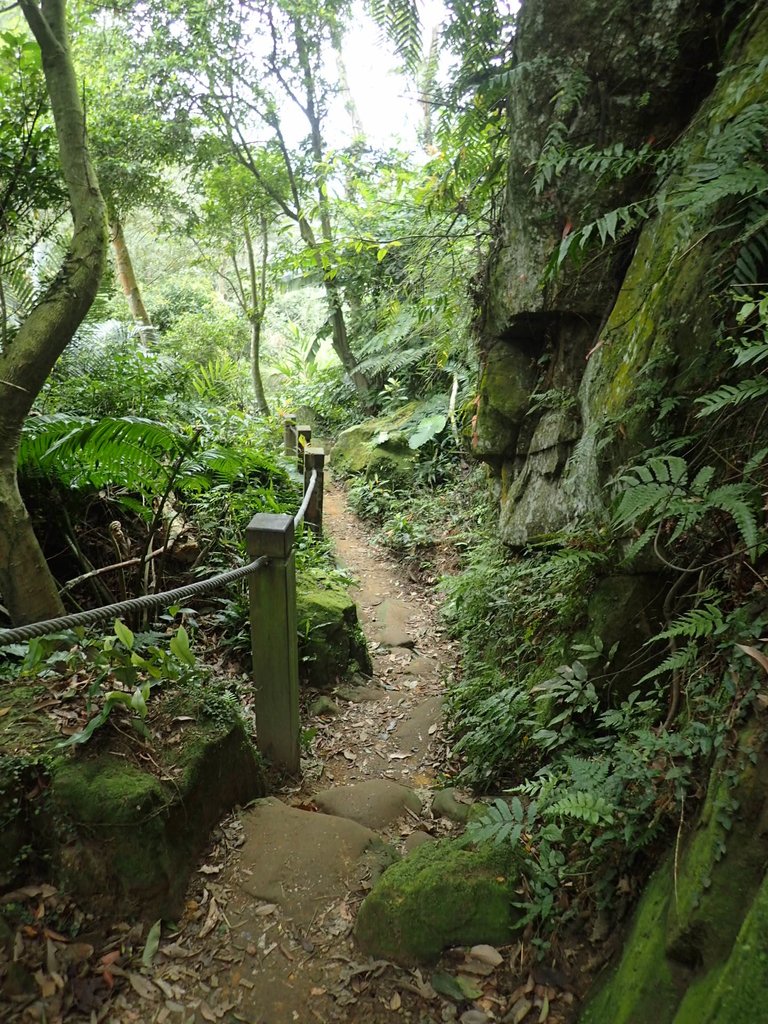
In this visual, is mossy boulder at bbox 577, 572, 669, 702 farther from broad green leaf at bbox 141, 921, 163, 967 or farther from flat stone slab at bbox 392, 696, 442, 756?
broad green leaf at bbox 141, 921, 163, 967

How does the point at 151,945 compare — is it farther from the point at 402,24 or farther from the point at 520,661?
the point at 402,24

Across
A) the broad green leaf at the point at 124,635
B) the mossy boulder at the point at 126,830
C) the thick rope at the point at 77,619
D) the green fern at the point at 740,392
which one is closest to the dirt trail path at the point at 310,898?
the mossy boulder at the point at 126,830

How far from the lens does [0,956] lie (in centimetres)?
164

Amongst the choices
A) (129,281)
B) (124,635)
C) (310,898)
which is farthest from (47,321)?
(129,281)

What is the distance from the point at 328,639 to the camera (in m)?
4.54

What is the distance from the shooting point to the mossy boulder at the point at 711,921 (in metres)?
1.24

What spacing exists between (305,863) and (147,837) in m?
0.68

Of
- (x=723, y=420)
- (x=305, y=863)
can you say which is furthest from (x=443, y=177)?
(x=305, y=863)

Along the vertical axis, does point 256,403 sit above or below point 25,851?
above

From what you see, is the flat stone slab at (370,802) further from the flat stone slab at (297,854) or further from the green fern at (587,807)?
the green fern at (587,807)

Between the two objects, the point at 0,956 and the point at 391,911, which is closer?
the point at 0,956

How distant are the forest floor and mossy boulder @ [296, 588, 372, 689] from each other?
104 centimetres

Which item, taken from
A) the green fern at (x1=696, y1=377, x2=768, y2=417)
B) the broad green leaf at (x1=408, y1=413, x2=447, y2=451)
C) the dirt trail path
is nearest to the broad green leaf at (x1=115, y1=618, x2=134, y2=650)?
the dirt trail path

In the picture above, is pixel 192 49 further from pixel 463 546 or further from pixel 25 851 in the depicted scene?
pixel 25 851
